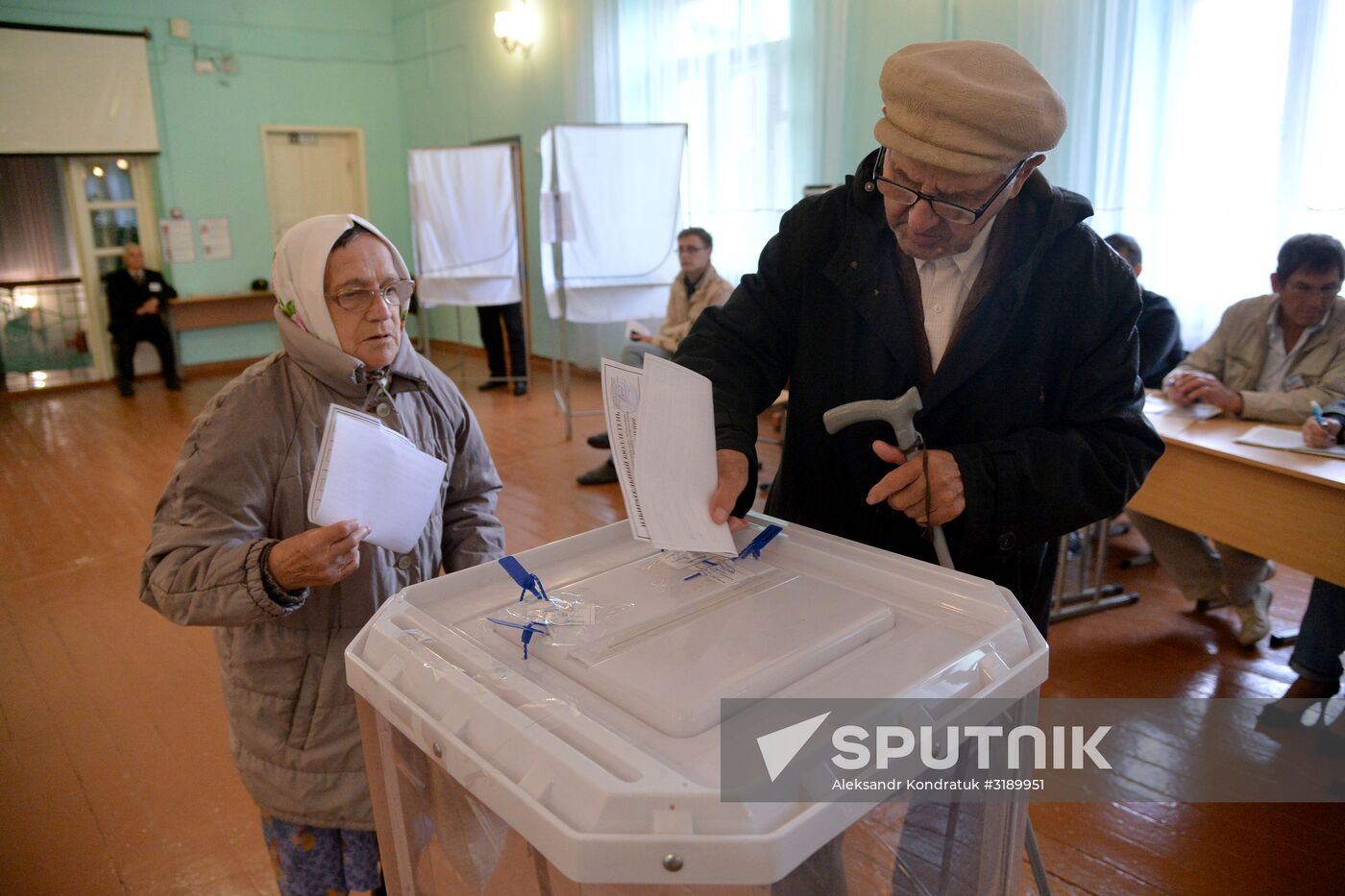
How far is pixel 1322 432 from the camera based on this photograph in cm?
228

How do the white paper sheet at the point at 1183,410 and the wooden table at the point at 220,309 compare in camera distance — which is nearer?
the white paper sheet at the point at 1183,410

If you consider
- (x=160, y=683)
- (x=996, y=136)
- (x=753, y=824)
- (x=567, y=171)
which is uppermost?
(x=567, y=171)

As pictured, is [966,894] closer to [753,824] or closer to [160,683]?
[753,824]

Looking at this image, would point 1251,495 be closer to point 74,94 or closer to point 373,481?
point 373,481

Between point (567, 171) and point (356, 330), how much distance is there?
13.1ft

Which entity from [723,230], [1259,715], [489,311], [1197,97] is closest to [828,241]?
[1259,715]

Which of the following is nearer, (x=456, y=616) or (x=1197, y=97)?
(x=456, y=616)

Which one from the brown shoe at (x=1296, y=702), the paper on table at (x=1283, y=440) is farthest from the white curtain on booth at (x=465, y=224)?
the brown shoe at (x=1296, y=702)

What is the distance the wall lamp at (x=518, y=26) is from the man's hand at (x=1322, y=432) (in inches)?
262

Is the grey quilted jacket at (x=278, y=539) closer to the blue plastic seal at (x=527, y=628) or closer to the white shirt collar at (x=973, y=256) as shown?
the blue plastic seal at (x=527, y=628)

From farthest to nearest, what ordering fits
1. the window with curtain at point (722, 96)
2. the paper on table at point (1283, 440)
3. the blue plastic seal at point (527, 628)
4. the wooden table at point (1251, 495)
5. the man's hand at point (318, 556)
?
the window with curtain at point (722, 96)
the paper on table at point (1283, 440)
the wooden table at point (1251, 495)
the man's hand at point (318, 556)
the blue plastic seal at point (527, 628)

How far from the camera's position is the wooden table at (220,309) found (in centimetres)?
781

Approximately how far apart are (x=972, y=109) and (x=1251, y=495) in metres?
1.83

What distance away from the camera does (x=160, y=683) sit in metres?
2.75
